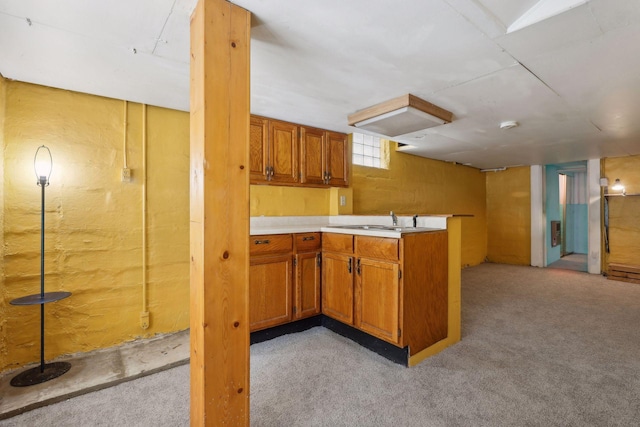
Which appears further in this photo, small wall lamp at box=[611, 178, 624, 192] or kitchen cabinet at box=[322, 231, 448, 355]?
small wall lamp at box=[611, 178, 624, 192]

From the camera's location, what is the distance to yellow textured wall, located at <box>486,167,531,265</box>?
605 centimetres

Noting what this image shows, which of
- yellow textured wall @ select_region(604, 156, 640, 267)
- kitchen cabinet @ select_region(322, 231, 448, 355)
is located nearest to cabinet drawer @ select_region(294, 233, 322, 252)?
kitchen cabinet @ select_region(322, 231, 448, 355)

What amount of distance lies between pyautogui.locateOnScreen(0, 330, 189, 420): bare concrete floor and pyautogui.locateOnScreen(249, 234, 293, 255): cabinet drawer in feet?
3.29

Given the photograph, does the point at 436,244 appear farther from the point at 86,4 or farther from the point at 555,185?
the point at 555,185

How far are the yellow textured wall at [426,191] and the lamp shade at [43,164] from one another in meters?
3.06

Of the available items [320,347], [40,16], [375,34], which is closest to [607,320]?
[320,347]

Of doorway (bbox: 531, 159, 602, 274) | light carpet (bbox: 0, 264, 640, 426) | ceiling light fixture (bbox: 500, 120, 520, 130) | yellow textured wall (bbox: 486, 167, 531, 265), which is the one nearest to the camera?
light carpet (bbox: 0, 264, 640, 426)

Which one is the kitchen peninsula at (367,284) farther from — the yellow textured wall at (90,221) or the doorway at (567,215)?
the doorway at (567,215)

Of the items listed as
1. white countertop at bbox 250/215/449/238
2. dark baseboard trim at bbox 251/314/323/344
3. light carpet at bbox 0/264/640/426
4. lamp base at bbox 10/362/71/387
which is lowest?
light carpet at bbox 0/264/640/426

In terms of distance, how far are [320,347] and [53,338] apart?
212 cm

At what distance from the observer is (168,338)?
2.69 m

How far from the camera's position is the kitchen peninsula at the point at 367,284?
2283 millimetres

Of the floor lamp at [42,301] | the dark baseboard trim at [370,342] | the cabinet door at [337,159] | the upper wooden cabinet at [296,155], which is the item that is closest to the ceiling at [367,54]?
the upper wooden cabinet at [296,155]

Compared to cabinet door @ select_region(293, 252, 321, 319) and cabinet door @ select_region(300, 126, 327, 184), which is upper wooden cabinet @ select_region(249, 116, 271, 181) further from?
cabinet door @ select_region(293, 252, 321, 319)
